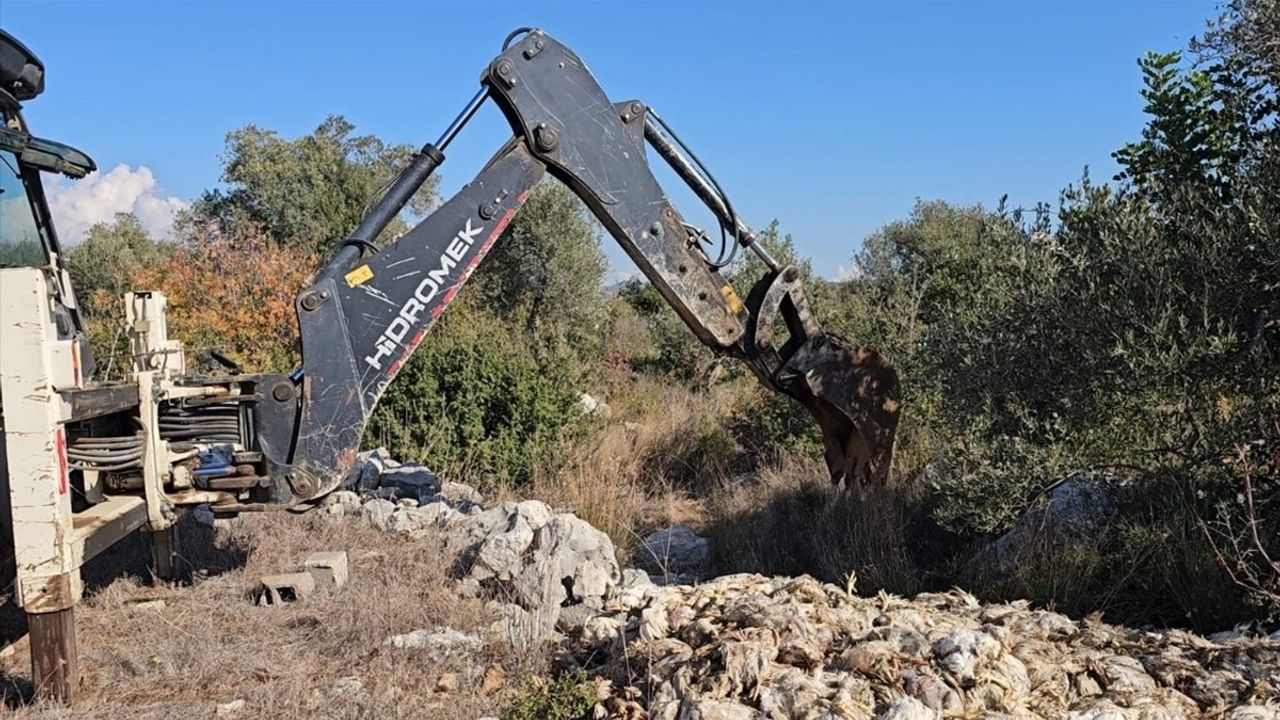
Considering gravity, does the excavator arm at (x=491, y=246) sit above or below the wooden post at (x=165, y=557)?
above

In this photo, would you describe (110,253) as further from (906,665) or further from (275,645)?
(906,665)

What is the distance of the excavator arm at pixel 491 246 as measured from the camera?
17.5 feet

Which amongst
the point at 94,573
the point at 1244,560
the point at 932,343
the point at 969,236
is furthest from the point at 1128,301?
the point at 969,236

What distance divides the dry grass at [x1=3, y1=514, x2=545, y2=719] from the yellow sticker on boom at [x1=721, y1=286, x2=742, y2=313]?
2.38m

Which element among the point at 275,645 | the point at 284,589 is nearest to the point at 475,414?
the point at 284,589

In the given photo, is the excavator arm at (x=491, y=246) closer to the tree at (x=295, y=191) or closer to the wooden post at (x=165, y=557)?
the wooden post at (x=165, y=557)

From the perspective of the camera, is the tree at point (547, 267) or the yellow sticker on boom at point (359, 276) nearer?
the yellow sticker on boom at point (359, 276)

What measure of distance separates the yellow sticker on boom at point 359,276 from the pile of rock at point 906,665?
7.55 ft

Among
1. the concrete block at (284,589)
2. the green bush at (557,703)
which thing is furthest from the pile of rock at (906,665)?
the concrete block at (284,589)

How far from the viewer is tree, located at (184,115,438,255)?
22875mm

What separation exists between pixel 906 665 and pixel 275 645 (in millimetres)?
3384

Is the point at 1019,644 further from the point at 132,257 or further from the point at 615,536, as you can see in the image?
the point at 132,257

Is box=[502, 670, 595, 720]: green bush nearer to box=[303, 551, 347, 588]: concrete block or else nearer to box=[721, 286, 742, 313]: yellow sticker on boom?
box=[303, 551, 347, 588]: concrete block

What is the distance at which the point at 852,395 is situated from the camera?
6406 mm
